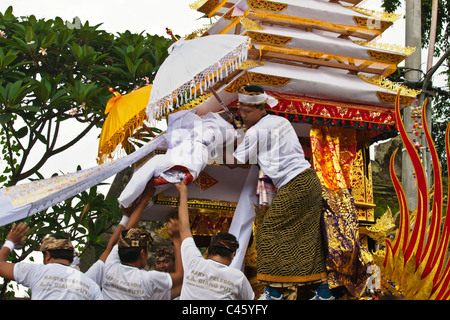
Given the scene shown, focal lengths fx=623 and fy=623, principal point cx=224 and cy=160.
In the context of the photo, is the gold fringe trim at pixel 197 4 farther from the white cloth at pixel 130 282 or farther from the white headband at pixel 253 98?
the white cloth at pixel 130 282

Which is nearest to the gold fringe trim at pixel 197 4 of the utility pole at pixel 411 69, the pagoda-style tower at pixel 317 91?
the pagoda-style tower at pixel 317 91

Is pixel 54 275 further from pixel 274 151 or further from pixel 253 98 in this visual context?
pixel 253 98

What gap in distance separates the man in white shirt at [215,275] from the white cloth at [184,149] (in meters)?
1.40

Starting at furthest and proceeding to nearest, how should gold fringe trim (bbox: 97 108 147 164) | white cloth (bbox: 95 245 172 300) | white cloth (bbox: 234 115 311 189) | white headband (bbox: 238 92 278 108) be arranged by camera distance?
gold fringe trim (bbox: 97 108 147 164) → white headband (bbox: 238 92 278 108) → white cloth (bbox: 234 115 311 189) → white cloth (bbox: 95 245 172 300)

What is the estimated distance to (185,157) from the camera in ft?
17.9

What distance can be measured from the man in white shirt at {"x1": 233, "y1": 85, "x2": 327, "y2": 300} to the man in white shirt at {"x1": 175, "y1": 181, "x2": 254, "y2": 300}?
84 centimetres

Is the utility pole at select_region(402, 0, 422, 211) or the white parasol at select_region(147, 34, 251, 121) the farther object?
the utility pole at select_region(402, 0, 422, 211)

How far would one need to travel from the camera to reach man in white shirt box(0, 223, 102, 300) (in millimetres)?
3885

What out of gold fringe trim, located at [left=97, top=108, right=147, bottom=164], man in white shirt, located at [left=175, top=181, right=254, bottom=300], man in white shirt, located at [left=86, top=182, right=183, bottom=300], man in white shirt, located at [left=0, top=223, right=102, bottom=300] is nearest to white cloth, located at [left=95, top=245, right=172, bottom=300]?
man in white shirt, located at [left=86, top=182, right=183, bottom=300]

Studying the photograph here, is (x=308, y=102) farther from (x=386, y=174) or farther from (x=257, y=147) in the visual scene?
(x=386, y=174)

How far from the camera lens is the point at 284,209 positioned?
500 cm

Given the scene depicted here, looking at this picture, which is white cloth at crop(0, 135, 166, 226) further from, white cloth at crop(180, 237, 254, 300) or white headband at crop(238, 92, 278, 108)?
white cloth at crop(180, 237, 254, 300)

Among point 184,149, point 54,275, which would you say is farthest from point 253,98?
point 54,275

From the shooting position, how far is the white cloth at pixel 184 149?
213 inches
